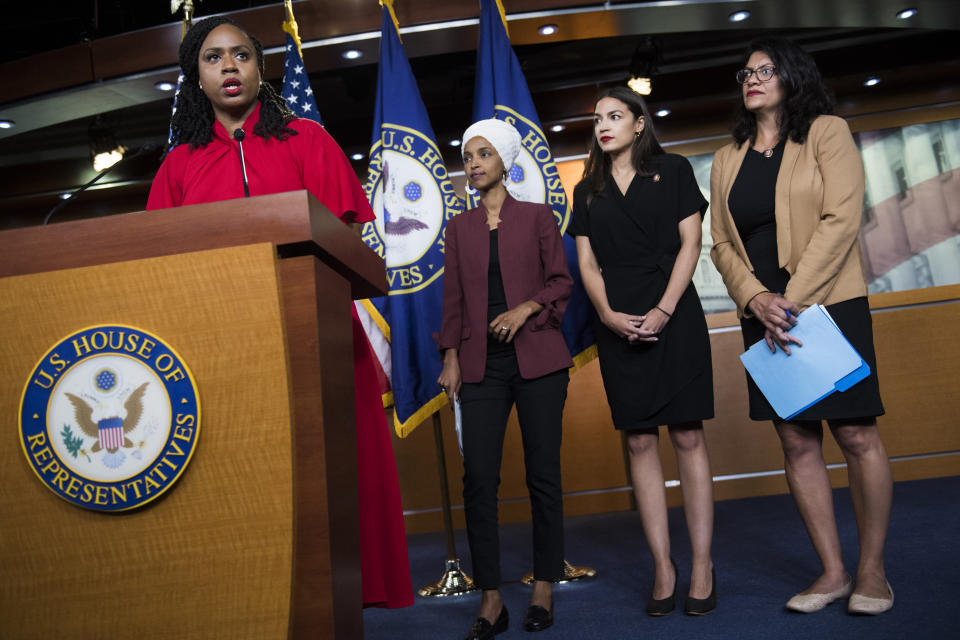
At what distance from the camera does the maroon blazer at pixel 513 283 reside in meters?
2.29

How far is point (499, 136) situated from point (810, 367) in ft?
4.13

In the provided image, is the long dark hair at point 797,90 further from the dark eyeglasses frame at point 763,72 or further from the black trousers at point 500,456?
the black trousers at point 500,456

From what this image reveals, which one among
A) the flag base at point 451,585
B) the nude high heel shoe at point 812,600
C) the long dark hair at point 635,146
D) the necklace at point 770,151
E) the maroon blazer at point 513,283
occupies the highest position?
the long dark hair at point 635,146

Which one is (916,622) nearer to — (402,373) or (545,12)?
(402,373)

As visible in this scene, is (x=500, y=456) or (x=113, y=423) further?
(x=500, y=456)

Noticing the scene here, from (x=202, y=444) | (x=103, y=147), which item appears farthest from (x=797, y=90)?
(x=103, y=147)

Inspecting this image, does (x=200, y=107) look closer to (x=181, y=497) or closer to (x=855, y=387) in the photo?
(x=181, y=497)

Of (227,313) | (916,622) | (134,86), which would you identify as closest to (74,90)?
(134,86)

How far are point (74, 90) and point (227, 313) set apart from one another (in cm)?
376

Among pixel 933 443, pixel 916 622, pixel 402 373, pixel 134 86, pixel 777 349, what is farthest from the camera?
pixel 933 443

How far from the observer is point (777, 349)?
2.09 m

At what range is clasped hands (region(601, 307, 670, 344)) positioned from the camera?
7.38ft

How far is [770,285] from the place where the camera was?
7.17 feet

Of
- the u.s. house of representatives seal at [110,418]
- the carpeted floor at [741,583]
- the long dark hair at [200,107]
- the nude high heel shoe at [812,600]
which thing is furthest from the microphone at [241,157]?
the nude high heel shoe at [812,600]
